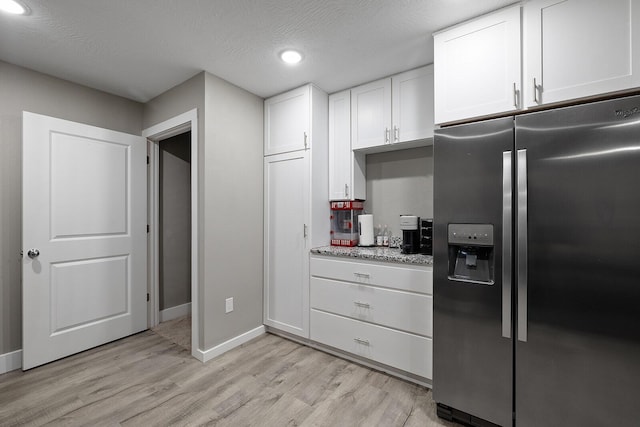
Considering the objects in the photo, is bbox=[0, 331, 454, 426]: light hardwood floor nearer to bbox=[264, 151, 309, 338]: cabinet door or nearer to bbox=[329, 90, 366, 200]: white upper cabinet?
bbox=[264, 151, 309, 338]: cabinet door

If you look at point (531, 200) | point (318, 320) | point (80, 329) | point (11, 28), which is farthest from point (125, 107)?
point (531, 200)

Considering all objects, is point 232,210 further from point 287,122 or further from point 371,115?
point 371,115

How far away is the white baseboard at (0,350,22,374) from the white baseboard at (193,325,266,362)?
1.34 metres

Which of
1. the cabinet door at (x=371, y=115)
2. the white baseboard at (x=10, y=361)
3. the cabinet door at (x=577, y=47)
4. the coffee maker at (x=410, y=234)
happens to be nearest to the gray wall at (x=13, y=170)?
the white baseboard at (x=10, y=361)

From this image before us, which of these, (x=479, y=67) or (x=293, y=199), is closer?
(x=479, y=67)

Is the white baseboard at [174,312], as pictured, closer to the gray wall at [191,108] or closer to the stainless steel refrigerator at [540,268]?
the gray wall at [191,108]

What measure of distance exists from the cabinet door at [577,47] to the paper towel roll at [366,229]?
4.85 ft

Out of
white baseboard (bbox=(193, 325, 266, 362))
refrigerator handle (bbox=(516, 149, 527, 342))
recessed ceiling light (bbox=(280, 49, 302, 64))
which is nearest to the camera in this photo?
refrigerator handle (bbox=(516, 149, 527, 342))

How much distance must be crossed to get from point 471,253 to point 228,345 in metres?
2.13

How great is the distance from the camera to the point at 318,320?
2.53 metres

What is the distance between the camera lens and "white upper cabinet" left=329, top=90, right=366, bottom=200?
8.93 feet

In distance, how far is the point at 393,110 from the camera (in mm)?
2447

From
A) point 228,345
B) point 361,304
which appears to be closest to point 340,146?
point 361,304

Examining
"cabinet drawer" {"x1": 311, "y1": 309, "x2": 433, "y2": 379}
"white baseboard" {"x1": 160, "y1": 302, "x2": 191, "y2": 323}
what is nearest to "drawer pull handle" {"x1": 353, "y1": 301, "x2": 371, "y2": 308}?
"cabinet drawer" {"x1": 311, "y1": 309, "x2": 433, "y2": 379}
